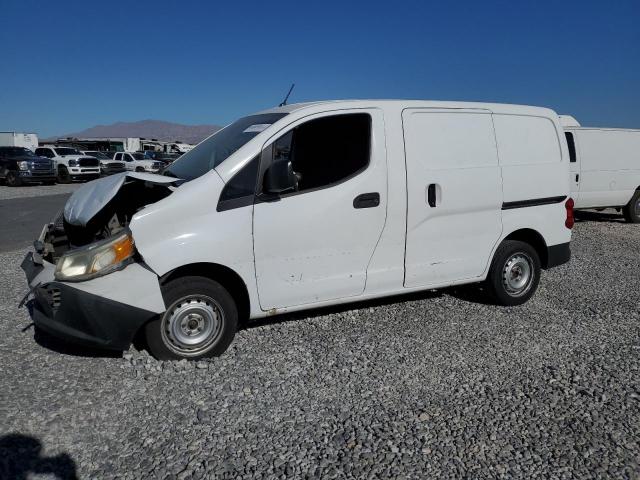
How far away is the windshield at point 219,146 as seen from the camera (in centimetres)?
400

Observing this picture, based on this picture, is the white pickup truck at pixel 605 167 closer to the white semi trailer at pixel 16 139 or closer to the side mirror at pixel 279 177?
the side mirror at pixel 279 177

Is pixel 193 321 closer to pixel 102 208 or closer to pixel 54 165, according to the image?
pixel 102 208

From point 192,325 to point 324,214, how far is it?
1316 millimetres

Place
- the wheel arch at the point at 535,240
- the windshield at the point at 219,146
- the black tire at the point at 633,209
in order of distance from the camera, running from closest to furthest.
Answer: the windshield at the point at 219,146
the wheel arch at the point at 535,240
the black tire at the point at 633,209

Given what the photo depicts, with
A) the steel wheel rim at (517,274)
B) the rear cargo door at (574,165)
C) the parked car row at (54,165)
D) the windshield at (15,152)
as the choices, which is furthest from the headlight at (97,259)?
the windshield at (15,152)

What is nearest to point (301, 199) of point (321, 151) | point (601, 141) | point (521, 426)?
point (321, 151)

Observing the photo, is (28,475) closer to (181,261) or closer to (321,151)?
(181,261)

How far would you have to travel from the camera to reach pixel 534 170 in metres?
4.97

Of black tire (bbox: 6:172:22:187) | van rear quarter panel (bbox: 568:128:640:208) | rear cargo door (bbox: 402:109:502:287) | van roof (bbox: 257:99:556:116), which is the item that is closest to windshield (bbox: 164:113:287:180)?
van roof (bbox: 257:99:556:116)

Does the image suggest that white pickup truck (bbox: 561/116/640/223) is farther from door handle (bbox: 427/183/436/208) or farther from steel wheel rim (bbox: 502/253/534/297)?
door handle (bbox: 427/183/436/208)

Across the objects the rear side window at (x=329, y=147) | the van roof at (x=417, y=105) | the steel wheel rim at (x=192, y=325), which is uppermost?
the van roof at (x=417, y=105)

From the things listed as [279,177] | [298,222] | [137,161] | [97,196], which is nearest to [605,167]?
[298,222]

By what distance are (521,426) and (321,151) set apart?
2.58 m

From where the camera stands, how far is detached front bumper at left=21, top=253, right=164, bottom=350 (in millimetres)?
3377
